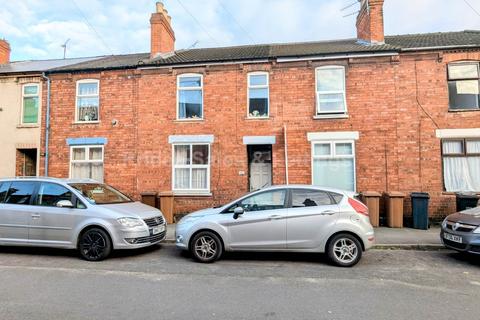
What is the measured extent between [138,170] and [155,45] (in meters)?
5.35

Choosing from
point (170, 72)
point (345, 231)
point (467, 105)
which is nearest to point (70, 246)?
point (345, 231)

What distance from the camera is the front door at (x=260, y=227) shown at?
6.61 meters

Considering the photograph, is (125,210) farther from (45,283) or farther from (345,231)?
(345,231)

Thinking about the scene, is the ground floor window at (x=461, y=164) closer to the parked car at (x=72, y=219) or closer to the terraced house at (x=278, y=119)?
the terraced house at (x=278, y=119)

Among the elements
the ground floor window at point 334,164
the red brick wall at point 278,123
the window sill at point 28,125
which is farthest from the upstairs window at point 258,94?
the window sill at point 28,125

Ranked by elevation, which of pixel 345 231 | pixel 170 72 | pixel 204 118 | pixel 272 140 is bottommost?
pixel 345 231

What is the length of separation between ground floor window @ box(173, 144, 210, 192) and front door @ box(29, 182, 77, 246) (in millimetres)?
5306

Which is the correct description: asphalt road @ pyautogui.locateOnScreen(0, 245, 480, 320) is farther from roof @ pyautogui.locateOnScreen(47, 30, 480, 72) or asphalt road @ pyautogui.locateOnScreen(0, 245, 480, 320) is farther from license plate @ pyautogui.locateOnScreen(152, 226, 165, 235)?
roof @ pyautogui.locateOnScreen(47, 30, 480, 72)

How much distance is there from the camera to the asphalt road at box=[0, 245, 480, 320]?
4242 mm

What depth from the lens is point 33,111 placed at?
13.9 meters

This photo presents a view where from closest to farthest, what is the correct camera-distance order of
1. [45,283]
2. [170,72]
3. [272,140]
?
[45,283] → [272,140] → [170,72]

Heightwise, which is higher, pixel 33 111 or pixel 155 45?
A: pixel 155 45

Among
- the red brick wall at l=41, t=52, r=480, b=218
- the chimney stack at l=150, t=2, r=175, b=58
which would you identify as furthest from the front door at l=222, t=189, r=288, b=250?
the chimney stack at l=150, t=2, r=175, b=58

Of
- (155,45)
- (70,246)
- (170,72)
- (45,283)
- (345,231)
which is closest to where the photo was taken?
(45,283)
